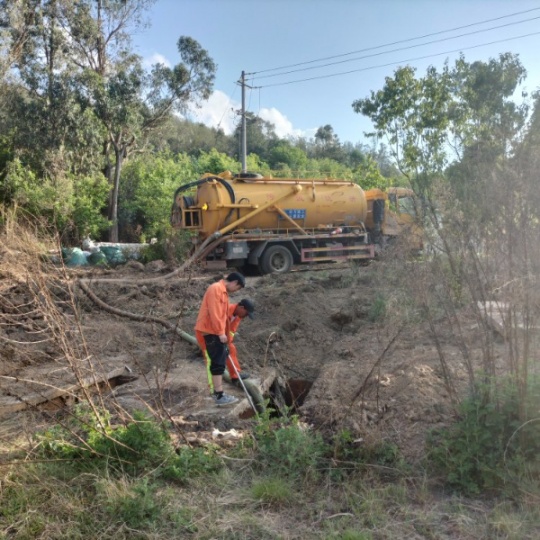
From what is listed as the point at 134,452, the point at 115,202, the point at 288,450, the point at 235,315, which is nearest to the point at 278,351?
the point at 235,315

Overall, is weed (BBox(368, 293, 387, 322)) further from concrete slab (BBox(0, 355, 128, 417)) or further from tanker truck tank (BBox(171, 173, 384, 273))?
tanker truck tank (BBox(171, 173, 384, 273))

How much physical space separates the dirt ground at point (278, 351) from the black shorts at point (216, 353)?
0.38 meters

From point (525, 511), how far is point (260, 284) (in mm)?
9625

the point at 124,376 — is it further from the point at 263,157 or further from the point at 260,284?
the point at 263,157

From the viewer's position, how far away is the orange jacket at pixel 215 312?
5367 millimetres

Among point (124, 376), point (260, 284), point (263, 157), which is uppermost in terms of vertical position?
point (263, 157)

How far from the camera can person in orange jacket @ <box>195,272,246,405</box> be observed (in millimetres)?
5379

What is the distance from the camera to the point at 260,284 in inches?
490

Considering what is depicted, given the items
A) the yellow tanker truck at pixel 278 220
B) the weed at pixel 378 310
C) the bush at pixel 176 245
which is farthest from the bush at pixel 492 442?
the bush at pixel 176 245

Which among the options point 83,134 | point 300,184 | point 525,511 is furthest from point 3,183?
point 525,511

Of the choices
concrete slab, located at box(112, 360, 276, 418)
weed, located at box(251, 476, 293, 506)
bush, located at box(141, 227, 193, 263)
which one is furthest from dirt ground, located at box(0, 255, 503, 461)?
bush, located at box(141, 227, 193, 263)

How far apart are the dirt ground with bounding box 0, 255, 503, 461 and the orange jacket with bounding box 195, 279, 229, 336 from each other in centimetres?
36

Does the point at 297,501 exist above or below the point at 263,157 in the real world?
below

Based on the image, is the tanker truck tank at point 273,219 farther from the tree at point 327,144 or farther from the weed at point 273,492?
the tree at point 327,144
